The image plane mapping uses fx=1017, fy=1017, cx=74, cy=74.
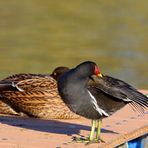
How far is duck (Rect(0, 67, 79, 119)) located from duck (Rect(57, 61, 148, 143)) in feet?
3.64

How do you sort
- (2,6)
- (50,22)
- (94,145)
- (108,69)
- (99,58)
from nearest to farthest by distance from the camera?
(94,145) → (108,69) → (99,58) → (50,22) → (2,6)

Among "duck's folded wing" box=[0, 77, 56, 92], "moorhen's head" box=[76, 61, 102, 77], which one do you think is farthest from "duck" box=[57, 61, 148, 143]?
"duck's folded wing" box=[0, 77, 56, 92]

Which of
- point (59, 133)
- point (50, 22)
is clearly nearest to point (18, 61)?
point (50, 22)

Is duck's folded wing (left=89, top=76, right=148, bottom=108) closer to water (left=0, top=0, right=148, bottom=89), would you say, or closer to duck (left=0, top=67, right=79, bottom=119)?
duck (left=0, top=67, right=79, bottom=119)

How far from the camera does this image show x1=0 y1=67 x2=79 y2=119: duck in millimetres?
10438

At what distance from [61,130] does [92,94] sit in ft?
2.64

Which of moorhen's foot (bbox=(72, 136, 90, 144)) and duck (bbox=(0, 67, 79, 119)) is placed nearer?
moorhen's foot (bbox=(72, 136, 90, 144))

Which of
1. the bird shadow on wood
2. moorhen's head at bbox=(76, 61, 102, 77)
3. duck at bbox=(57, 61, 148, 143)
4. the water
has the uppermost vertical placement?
the water

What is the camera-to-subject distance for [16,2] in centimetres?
3322

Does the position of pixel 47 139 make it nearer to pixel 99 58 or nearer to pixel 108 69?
pixel 108 69

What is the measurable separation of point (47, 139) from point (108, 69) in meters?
9.73

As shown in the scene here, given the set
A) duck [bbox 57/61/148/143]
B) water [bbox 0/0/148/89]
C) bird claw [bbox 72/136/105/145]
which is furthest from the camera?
water [bbox 0/0/148/89]

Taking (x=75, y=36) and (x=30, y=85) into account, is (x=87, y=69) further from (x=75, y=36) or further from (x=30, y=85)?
(x=75, y=36)

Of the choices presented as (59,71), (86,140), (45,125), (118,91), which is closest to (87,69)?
(118,91)
